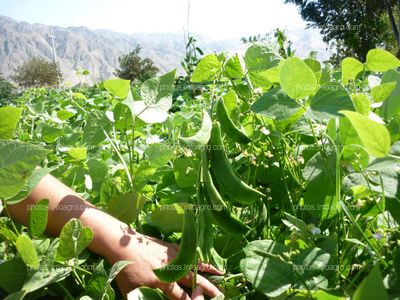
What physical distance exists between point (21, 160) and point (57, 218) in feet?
0.83

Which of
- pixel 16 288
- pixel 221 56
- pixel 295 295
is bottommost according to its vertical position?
pixel 16 288

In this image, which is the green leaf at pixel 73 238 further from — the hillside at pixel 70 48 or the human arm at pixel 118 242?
the hillside at pixel 70 48

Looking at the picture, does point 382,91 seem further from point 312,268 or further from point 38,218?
point 38,218

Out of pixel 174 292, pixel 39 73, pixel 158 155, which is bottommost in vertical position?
pixel 39 73

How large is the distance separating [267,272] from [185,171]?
256 millimetres

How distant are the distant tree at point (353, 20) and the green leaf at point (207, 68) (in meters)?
17.9

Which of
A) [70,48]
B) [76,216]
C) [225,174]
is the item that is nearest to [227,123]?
[225,174]

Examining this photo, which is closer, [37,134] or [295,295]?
[295,295]

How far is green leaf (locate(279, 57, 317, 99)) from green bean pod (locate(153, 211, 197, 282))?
0.15 m

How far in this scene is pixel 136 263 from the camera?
0.52 m

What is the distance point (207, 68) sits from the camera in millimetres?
507

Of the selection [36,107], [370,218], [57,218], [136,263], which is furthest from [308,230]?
[36,107]

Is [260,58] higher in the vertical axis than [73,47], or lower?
higher

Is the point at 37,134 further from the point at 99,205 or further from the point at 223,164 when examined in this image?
the point at 223,164
